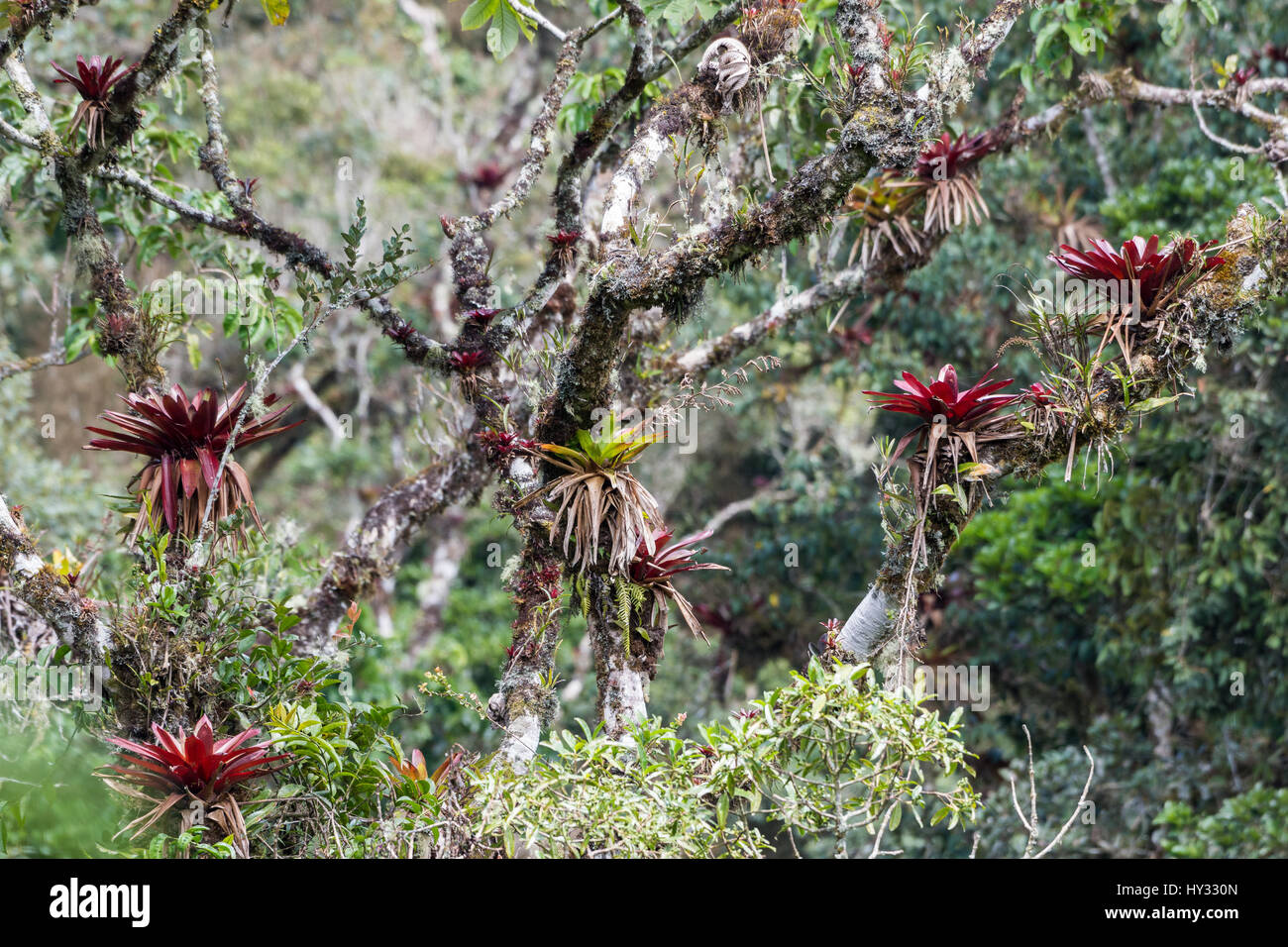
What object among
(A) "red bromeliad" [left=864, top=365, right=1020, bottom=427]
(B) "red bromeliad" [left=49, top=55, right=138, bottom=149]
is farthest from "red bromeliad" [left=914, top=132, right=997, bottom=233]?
(B) "red bromeliad" [left=49, top=55, right=138, bottom=149]

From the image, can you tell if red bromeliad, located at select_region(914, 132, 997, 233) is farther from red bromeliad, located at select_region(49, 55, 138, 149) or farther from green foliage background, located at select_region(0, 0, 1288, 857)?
red bromeliad, located at select_region(49, 55, 138, 149)

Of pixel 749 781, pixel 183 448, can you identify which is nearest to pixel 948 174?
pixel 749 781

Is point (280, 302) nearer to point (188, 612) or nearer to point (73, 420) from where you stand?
point (188, 612)

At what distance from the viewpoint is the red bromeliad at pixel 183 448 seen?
391 centimetres

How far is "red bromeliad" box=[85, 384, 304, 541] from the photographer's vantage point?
391 centimetres

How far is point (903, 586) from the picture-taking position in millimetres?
3861

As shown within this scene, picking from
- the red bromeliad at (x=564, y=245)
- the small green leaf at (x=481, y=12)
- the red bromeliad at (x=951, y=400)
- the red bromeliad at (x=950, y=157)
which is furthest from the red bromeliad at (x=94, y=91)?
the red bromeliad at (x=950, y=157)

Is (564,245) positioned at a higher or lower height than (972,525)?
higher

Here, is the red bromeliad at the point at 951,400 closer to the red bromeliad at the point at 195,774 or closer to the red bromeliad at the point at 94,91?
the red bromeliad at the point at 195,774

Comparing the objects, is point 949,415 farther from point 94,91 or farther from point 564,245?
point 94,91

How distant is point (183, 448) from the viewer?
13.2 ft

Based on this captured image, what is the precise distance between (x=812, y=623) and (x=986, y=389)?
195 inches
